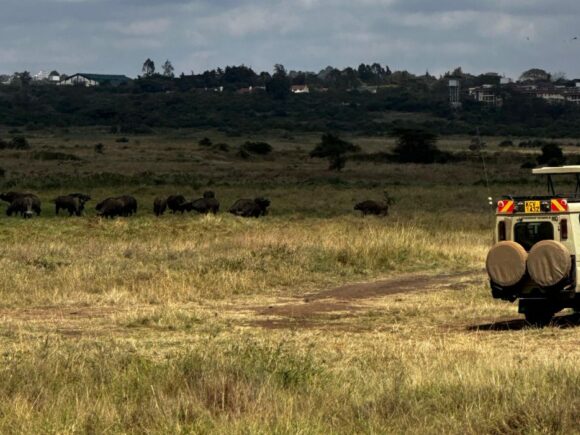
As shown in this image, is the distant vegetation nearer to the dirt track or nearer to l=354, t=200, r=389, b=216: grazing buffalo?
l=354, t=200, r=389, b=216: grazing buffalo

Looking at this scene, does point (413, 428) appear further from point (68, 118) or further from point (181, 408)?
point (68, 118)

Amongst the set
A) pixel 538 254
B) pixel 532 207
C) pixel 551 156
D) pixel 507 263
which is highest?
pixel 532 207

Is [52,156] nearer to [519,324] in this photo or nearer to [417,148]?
[417,148]

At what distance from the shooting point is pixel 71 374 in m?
10.0

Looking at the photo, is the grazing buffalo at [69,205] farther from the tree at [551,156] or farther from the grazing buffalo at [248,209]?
the tree at [551,156]

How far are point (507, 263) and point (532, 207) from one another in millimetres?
974

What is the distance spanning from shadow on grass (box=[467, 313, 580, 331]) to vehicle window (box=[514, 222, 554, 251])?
1.18 metres

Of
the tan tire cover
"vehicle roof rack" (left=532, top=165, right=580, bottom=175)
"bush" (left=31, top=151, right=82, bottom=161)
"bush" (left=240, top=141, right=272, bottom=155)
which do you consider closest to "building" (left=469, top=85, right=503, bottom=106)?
"bush" (left=240, top=141, right=272, bottom=155)

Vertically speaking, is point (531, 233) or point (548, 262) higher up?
point (531, 233)

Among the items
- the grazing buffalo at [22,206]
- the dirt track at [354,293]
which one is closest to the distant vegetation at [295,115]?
the grazing buffalo at [22,206]

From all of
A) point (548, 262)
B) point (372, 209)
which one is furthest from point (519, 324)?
point (372, 209)

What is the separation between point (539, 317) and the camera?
15539 mm

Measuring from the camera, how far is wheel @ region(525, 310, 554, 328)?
1541 cm

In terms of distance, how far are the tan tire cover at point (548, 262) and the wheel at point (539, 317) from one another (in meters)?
0.96
